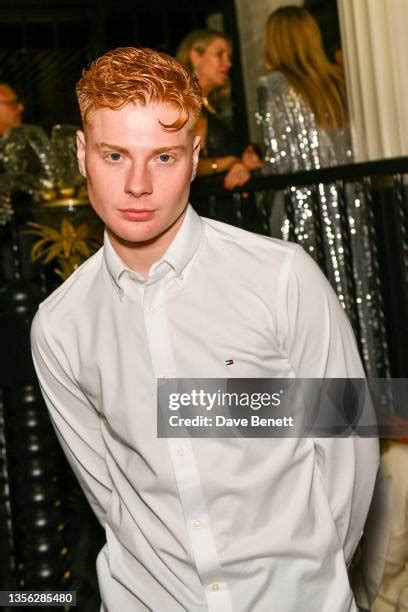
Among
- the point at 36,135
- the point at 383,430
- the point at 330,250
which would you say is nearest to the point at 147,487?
the point at 383,430

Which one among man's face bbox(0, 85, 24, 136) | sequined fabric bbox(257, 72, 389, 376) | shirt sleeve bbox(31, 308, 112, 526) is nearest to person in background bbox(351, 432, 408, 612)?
shirt sleeve bbox(31, 308, 112, 526)

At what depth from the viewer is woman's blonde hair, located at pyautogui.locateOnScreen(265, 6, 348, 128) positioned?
11.1 ft

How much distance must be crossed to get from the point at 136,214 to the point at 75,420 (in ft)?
1.15

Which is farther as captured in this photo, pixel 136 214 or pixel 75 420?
pixel 75 420

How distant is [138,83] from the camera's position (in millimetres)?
1143

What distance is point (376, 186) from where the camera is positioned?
3.12 meters

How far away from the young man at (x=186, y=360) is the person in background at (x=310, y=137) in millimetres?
2003

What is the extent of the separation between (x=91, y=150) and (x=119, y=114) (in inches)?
2.6

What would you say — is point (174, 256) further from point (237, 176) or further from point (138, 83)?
point (237, 176)

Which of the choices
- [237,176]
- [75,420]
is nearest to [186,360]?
[75,420]

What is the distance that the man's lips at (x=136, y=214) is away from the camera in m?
1.20

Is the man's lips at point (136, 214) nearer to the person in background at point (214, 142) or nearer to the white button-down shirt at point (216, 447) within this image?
the white button-down shirt at point (216, 447)

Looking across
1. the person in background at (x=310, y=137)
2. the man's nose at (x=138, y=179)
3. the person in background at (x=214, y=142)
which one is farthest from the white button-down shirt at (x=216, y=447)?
the person in background at (x=310, y=137)

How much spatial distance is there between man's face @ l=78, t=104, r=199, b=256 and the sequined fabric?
73.1 inches
